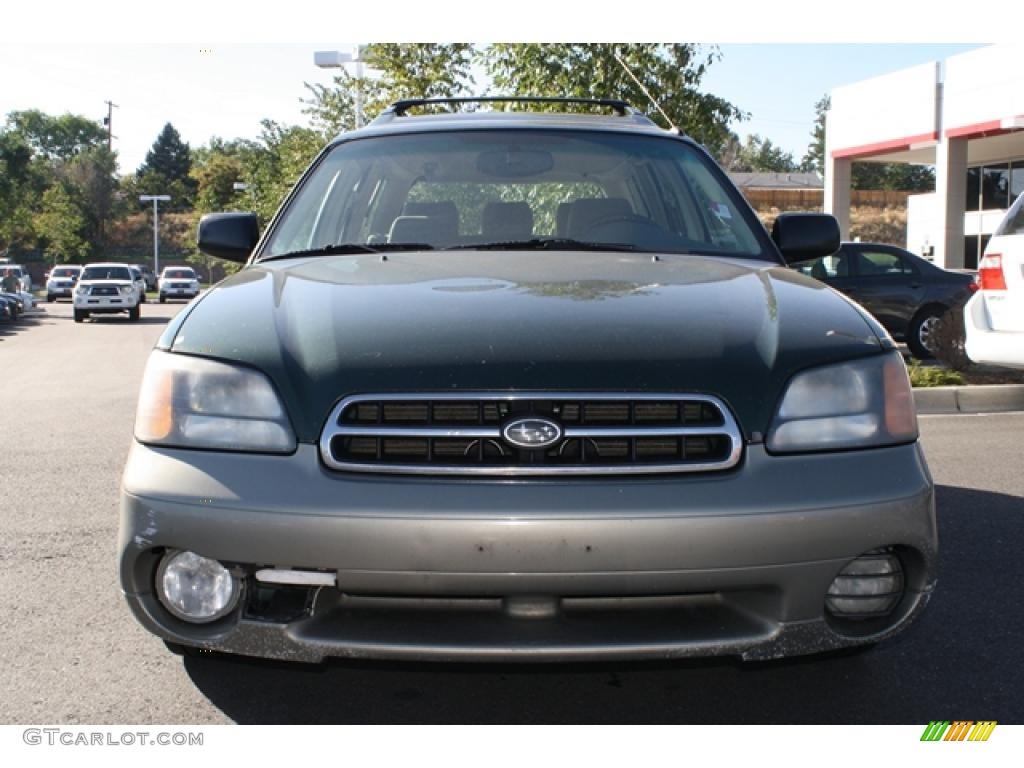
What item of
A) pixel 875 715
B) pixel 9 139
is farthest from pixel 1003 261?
pixel 9 139

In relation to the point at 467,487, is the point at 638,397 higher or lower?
higher

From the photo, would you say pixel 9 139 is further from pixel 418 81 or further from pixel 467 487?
pixel 467 487

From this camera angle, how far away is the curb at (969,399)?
10.1 metres

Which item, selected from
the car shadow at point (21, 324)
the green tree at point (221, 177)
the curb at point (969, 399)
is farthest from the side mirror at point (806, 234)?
the green tree at point (221, 177)

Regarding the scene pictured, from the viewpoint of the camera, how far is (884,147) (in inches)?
1294

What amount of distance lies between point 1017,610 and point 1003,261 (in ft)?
16.5

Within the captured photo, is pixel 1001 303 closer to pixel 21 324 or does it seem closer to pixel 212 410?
pixel 212 410

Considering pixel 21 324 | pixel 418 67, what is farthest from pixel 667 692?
pixel 21 324

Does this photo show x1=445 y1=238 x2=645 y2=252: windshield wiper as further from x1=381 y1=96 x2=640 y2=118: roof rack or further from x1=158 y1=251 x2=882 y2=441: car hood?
x1=381 y1=96 x2=640 y2=118: roof rack

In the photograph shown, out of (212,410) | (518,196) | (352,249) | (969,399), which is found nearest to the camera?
(212,410)

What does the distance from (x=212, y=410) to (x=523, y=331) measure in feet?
2.50

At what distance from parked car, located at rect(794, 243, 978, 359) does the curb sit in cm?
475

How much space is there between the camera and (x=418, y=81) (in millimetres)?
21094

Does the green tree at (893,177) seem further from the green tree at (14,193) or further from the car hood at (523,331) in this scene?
the car hood at (523,331)
